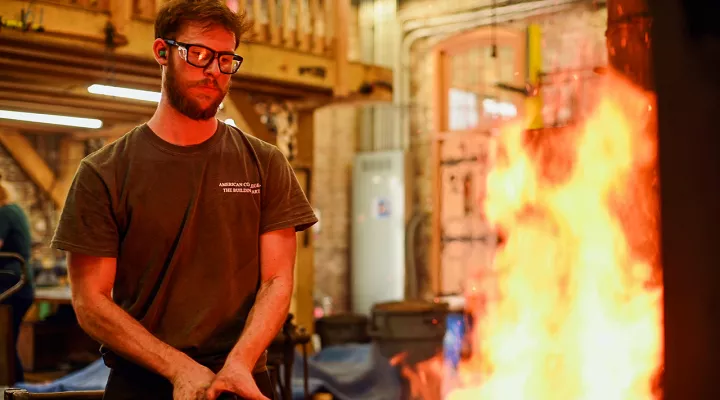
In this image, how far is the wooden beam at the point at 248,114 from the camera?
9.14 meters

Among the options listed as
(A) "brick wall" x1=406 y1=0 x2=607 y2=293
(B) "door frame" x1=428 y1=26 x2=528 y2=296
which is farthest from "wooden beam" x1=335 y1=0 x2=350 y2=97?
(B) "door frame" x1=428 y1=26 x2=528 y2=296

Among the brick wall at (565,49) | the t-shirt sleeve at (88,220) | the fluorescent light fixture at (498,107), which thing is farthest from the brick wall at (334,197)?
the t-shirt sleeve at (88,220)

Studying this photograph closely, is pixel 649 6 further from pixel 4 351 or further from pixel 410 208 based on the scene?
pixel 410 208

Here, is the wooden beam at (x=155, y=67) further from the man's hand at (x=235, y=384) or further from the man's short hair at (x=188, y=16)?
the man's hand at (x=235, y=384)

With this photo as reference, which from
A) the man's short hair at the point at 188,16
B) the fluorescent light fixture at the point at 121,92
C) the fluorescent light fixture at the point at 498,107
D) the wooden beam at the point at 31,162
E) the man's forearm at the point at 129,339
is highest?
the fluorescent light fixture at the point at 498,107

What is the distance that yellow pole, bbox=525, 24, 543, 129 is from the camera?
696 centimetres

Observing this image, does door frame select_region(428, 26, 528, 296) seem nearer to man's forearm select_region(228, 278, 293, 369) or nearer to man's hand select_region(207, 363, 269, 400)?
man's forearm select_region(228, 278, 293, 369)

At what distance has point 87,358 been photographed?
10594mm

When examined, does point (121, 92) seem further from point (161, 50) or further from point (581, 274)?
point (161, 50)

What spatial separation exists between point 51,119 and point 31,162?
4.57 feet

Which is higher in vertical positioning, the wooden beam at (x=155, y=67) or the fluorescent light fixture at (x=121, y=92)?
the wooden beam at (x=155, y=67)

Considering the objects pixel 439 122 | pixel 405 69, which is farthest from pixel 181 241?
pixel 405 69

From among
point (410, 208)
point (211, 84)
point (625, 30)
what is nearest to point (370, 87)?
point (410, 208)

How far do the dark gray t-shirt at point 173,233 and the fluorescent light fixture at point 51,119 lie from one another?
924 cm
